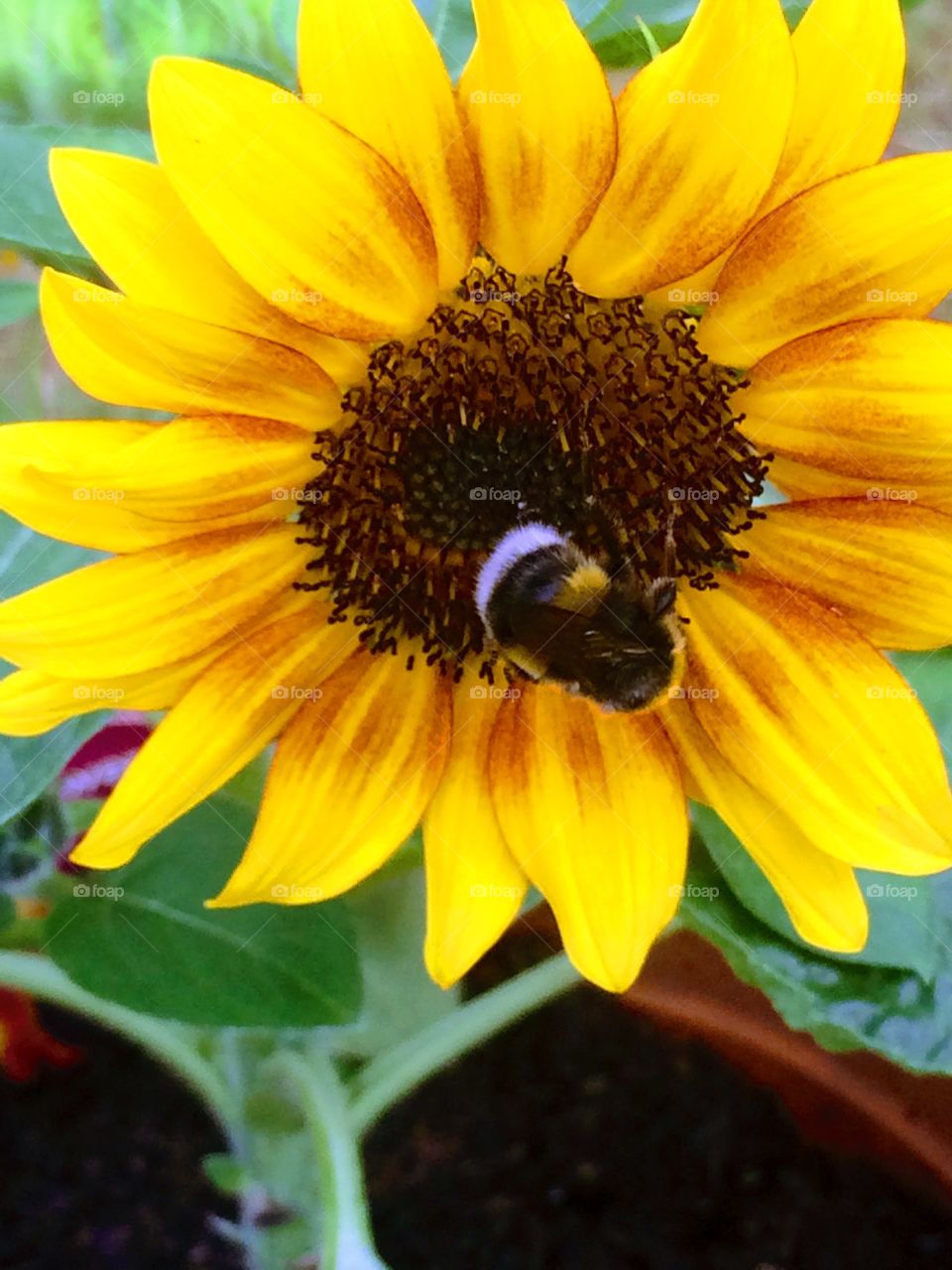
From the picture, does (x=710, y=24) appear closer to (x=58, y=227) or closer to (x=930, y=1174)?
(x=58, y=227)

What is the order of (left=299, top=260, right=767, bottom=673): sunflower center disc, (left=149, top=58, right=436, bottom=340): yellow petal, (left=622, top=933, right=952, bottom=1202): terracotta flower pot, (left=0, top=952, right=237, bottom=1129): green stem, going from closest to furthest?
(left=149, top=58, right=436, bottom=340): yellow petal < (left=299, top=260, right=767, bottom=673): sunflower center disc < (left=0, top=952, right=237, bottom=1129): green stem < (left=622, top=933, right=952, bottom=1202): terracotta flower pot

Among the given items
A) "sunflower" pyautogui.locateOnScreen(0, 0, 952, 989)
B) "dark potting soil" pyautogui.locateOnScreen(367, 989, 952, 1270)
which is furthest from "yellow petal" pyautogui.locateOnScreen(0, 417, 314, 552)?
"dark potting soil" pyautogui.locateOnScreen(367, 989, 952, 1270)

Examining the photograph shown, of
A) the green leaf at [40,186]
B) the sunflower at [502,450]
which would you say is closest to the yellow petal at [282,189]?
the sunflower at [502,450]

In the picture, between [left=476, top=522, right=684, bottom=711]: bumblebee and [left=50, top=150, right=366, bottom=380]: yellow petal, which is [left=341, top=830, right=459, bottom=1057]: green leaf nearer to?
[left=476, top=522, right=684, bottom=711]: bumblebee

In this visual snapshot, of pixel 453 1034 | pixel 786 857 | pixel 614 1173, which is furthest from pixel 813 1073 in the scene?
pixel 786 857

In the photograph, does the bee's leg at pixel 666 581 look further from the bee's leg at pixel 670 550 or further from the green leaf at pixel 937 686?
the green leaf at pixel 937 686

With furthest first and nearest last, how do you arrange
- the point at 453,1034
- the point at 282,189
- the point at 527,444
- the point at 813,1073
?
the point at 813,1073
the point at 453,1034
the point at 527,444
the point at 282,189

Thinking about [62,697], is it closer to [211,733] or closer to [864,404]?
[211,733]
